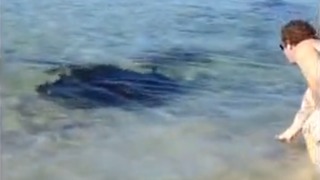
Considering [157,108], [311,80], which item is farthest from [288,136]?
[157,108]

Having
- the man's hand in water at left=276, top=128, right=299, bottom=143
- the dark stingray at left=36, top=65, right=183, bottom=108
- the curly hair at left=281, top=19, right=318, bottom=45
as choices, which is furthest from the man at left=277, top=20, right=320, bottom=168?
the dark stingray at left=36, top=65, right=183, bottom=108

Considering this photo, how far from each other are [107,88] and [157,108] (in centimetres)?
54

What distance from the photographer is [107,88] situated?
5652 mm

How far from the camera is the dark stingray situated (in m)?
5.38

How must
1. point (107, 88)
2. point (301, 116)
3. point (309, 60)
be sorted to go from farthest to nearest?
1. point (107, 88)
2. point (301, 116)
3. point (309, 60)

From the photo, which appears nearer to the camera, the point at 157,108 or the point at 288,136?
the point at 288,136

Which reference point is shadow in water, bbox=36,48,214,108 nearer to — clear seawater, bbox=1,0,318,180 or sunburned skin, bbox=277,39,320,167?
clear seawater, bbox=1,0,318,180

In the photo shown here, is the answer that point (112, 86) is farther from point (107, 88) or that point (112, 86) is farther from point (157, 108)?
point (157, 108)

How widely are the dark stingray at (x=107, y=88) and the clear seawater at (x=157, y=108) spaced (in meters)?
0.12

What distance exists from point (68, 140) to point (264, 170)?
47.4 inches

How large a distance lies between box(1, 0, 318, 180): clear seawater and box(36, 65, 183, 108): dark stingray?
0.12 metres

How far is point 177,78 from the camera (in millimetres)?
6055

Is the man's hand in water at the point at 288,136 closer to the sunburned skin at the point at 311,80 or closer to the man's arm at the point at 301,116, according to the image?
the man's arm at the point at 301,116

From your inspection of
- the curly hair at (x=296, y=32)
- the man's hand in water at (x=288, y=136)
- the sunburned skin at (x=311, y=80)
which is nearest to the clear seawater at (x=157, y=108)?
the man's hand in water at (x=288, y=136)
